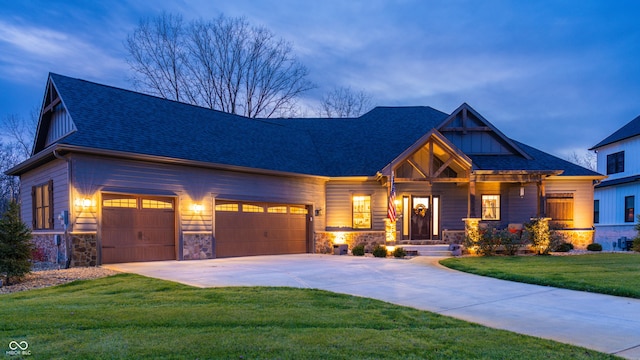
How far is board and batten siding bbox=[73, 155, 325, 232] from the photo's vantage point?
12.6 meters

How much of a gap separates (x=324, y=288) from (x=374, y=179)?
415 inches

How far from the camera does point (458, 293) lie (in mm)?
8039

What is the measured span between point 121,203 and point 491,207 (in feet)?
49.8

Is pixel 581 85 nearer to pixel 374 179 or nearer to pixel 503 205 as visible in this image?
pixel 503 205

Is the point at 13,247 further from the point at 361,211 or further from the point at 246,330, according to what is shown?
the point at 361,211

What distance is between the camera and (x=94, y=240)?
1248 cm

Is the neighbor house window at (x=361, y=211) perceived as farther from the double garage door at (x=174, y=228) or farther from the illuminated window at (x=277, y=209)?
the illuminated window at (x=277, y=209)

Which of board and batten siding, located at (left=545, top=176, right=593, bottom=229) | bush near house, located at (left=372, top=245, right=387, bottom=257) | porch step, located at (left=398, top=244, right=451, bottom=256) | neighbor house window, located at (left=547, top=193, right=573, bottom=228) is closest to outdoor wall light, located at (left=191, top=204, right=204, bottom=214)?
bush near house, located at (left=372, top=245, right=387, bottom=257)

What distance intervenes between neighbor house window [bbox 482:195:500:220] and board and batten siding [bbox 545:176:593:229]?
2.31 meters

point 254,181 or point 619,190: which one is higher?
point 254,181

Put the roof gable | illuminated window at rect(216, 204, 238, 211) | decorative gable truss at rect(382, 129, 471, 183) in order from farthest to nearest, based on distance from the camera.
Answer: the roof gable, decorative gable truss at rect(382, 129, 471, 183), illuminated window at rect(216, 204, 238, 211)

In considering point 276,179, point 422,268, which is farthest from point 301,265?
point 276,179

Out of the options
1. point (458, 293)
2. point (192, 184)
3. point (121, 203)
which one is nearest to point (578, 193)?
point (458, 293)

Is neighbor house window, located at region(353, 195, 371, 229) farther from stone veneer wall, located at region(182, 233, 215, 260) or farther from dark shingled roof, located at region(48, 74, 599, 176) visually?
stone veneer wall, located at region(182, 233, 215, 260)
